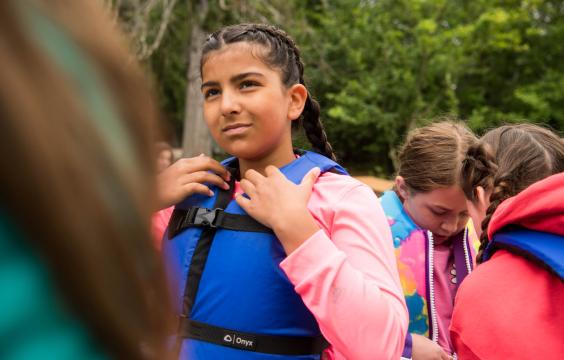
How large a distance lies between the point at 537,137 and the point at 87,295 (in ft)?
6.42

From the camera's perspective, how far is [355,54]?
1481 centimetres

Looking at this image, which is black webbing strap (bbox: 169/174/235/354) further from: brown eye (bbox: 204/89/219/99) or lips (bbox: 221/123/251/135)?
brown eye (bbox: 204/89/219/99)

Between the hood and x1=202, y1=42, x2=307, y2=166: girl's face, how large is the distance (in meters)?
0.67

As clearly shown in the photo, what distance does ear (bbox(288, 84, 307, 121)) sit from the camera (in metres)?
1.79

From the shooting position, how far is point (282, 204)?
1474 millimetres

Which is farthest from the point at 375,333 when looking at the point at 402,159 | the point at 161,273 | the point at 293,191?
the point at 402,159

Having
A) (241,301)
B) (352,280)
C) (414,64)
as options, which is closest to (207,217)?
(241,301)

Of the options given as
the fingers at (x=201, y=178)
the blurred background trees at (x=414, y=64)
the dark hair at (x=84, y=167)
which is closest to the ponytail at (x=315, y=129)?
the fingers at (x=201, y=178)

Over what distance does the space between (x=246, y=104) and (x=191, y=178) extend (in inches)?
11.0

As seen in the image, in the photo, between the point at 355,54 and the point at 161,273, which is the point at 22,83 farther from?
the point at 355,54

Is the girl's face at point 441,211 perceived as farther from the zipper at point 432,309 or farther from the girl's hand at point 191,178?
the girl's hand at point 191,178

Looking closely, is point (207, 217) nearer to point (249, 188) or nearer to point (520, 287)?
point (249, 188)

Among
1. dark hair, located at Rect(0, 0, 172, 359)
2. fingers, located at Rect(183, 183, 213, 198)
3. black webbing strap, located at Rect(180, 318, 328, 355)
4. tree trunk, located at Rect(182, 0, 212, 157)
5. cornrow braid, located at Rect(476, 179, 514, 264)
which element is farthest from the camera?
tree trunk, located at Rect(182, 0, 212, 157)

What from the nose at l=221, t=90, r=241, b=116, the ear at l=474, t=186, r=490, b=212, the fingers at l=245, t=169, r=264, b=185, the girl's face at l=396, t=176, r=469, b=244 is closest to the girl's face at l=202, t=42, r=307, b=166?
the nose at l=221, t=90, r=241, b=116
